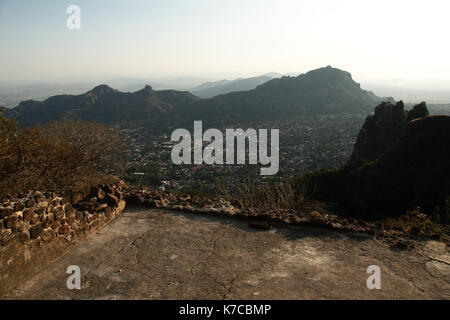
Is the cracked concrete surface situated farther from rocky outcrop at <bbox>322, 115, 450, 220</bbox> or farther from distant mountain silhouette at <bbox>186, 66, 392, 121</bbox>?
distant mountain silhouette at <bbox>186, 66, 392, 121</bbox>

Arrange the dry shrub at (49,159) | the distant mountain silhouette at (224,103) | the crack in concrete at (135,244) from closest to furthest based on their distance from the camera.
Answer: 1. the crack in concrete at (135,244)
2. the dry shrub at (49,159)
3. the distant mountain silhouette at (224,103)

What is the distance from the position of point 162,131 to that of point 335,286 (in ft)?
171

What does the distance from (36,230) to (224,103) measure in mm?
72346

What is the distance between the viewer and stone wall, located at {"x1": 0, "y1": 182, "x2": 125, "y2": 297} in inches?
138

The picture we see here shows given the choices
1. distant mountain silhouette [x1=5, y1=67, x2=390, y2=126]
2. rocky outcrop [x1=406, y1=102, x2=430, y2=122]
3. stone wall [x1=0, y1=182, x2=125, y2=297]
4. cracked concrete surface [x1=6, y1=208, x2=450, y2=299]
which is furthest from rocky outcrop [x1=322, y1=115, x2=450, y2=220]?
distant mountain silhouette [x1=5, y1=67, x2=390, y2=126]

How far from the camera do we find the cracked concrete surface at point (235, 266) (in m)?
3.54

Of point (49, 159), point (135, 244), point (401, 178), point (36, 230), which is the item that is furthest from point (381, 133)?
point (36, 230)

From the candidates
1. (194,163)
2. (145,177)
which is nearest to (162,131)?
(194,163)

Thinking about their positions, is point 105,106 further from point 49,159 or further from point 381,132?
point 49,159

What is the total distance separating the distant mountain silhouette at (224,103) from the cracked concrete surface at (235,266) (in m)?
59.2

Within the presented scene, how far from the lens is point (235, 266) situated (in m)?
4.14

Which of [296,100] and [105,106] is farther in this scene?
[296,100]

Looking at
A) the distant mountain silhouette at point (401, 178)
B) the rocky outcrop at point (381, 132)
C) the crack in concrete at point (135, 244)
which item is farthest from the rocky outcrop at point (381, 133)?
the crack in concrete at point (135, 244)

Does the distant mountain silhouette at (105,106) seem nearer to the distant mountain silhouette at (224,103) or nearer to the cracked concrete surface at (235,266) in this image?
the distant mountain silhouette at (224,103)
